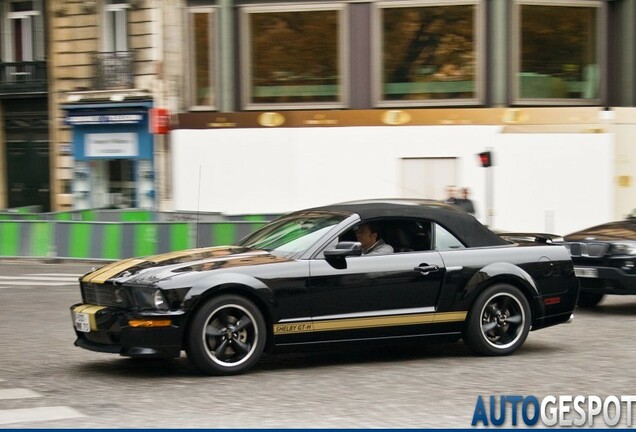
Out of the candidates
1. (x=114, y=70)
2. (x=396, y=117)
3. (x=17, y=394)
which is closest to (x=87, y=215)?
(x=114, y=70)

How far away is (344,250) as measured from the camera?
8609 millimetres

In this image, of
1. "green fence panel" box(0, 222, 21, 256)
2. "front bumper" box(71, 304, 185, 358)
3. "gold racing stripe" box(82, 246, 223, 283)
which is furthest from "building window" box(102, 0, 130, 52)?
"front bumper" box(71, 304, 185, 358)

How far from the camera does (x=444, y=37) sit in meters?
26.0

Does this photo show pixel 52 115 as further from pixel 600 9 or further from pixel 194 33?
pixel 600 9

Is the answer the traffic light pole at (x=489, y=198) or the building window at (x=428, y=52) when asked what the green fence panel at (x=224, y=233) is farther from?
the building window at (x=428, y=52)

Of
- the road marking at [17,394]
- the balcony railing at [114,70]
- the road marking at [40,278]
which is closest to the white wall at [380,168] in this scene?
the balcony railing at [114,70]

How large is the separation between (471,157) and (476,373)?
57.0 feet

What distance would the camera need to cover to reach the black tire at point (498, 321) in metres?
9.27

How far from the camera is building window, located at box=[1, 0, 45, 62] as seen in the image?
30234 millimetres

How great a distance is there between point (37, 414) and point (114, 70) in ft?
73.6

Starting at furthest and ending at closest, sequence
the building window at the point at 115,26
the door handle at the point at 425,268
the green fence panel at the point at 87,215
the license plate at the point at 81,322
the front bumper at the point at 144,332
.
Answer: the building window at the point at 115,26, the green fence panel at the point at 87,215, the door handle at the point at 425,268, the license plate at the point at 81,322, the front bumper at the point at 144,332

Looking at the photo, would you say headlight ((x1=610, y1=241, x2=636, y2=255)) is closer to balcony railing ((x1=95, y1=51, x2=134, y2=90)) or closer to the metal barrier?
the metal barrier

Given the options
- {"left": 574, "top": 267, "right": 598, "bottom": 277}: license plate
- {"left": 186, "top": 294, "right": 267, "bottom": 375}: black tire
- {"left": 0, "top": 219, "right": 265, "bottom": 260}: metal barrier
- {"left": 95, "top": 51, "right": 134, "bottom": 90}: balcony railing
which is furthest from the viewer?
{"left": 95, "top": 51, "right": 134, "bottom": 90}: balcony railing

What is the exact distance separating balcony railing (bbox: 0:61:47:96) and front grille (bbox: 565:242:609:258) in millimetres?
20288
